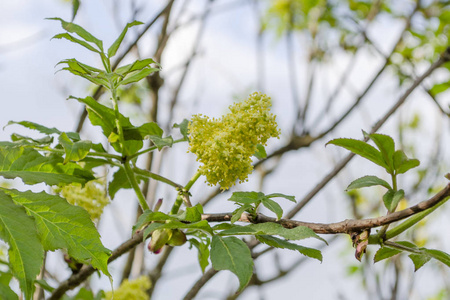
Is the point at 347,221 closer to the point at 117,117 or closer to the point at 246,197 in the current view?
the point at 246,197

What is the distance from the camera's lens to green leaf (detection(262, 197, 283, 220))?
0.67 m

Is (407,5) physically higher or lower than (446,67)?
higher

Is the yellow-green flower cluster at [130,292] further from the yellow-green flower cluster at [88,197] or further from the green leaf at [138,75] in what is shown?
the green leaf at [138,75]

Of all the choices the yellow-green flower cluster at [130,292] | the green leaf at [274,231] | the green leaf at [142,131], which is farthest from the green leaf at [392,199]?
the yellow-green flower cluster at [130,292]

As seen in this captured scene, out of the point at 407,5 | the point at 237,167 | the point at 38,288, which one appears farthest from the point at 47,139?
the point at 407,5

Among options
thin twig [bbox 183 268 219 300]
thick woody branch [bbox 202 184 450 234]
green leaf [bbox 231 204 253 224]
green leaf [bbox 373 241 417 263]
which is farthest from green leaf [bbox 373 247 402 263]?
thin twig [bbox 183 268 219 300]

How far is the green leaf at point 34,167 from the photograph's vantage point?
0.77 metres

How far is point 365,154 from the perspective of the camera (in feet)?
2.39

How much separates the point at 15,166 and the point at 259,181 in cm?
158

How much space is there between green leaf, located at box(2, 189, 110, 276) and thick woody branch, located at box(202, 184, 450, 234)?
0.54ft

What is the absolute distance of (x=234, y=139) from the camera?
77 cm

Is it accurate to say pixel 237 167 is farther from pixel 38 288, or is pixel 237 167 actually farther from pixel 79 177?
pixel 38 288

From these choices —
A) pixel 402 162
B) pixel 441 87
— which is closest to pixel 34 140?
pixel 402 162

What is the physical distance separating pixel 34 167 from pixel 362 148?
1.70 feet
